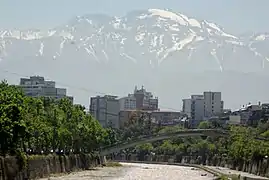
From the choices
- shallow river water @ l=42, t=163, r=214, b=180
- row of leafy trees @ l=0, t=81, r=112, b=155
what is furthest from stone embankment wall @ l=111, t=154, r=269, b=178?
row of leafy trees @ l=0, t=81, r=112, b=155

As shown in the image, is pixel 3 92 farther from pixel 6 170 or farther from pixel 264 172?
pixel 264 172

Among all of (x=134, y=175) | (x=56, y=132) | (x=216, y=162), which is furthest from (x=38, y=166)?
(x=216, y=162)

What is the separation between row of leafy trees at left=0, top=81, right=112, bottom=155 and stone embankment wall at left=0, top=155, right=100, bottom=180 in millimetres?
1331

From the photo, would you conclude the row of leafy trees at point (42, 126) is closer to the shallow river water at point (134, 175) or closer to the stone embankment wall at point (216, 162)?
the shallow river water at point (134, 175)

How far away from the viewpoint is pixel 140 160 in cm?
Result: 16425

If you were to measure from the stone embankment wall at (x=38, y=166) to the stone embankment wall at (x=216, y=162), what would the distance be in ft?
79.3

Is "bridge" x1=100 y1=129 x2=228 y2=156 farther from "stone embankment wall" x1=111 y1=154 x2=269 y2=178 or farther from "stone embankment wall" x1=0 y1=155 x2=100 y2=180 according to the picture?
"stone embankment wall" x1=0 y1=155 x2=100 y2=180

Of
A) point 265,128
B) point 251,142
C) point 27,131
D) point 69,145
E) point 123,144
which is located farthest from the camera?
point 123,144

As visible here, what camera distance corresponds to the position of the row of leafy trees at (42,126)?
50.9 meters

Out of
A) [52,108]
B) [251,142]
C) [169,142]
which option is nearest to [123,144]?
[169,142]

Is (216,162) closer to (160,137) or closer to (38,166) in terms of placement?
(160,137)

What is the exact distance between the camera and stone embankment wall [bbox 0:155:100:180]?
164 ft

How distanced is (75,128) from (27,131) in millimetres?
36524

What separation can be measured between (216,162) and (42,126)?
70375mm
